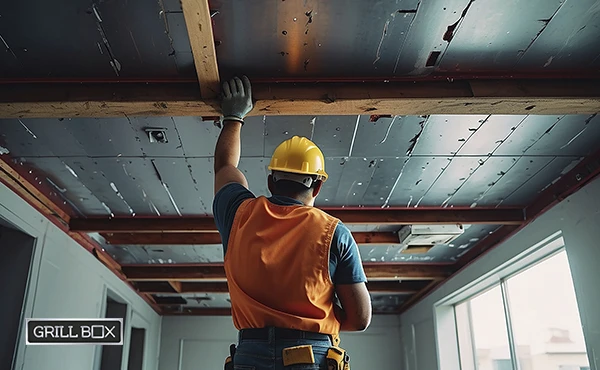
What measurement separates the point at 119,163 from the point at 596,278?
8.78 feet

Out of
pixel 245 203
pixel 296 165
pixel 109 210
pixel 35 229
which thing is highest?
pixel 109 210

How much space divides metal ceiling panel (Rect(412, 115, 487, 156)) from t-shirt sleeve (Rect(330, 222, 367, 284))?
1347 millimetres

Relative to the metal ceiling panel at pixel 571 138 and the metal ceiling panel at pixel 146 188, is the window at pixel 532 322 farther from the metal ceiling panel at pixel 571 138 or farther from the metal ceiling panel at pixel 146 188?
the metal ceiling panel at pixel 146 188

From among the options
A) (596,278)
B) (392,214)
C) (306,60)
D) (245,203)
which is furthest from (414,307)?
(245,203)

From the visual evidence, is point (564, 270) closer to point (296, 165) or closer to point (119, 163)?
point (296, 165)

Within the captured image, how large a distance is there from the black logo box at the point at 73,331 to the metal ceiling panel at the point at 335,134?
182 centimetres

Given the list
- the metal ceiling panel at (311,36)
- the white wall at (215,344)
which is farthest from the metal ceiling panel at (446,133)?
the white wall at (215,344)

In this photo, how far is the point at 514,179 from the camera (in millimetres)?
3135

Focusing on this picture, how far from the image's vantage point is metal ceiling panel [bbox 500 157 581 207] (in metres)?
2.92

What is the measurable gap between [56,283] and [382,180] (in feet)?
7.46

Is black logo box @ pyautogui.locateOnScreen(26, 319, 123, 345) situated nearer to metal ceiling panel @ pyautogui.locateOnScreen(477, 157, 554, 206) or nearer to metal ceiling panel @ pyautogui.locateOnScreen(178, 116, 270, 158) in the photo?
metal ceiling panel @ pyautogui.locateOnScreen(178, 116, 270, 158)

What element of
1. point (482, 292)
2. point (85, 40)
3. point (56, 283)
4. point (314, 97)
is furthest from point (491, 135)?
point (56, 283)

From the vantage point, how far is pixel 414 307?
6195mm

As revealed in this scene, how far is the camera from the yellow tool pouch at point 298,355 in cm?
119
